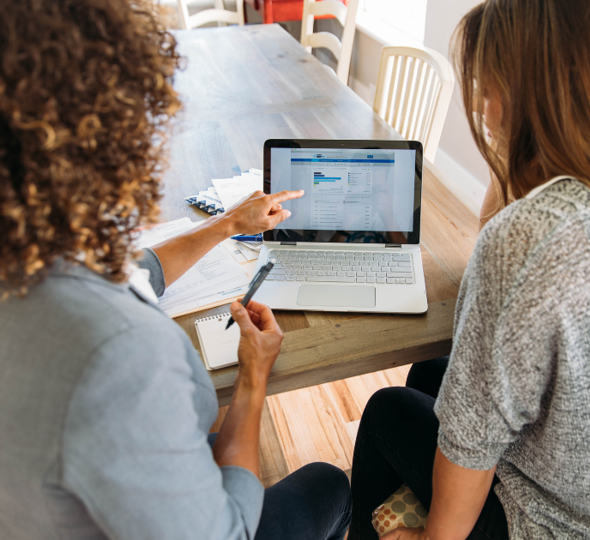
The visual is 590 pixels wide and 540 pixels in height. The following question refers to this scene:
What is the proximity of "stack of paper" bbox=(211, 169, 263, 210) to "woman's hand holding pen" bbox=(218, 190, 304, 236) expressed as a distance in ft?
0.62

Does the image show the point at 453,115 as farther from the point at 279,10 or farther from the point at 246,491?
the point at 246,491

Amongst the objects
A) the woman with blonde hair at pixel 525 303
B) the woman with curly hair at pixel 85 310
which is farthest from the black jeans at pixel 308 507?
the woman with curly hair at pixel 85 310

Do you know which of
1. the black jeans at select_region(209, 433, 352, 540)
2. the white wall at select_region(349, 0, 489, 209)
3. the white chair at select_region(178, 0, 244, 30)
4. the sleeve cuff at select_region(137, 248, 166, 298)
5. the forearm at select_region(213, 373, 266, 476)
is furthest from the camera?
the white chair at select_region(178, 0, 244, 30)

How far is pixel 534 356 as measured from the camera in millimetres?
590

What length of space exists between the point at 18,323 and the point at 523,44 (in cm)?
66

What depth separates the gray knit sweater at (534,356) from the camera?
1.85 ft

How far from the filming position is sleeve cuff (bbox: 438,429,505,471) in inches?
25.9

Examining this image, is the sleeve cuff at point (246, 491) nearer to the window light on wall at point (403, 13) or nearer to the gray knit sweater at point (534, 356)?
the gray knit sweater at point (534, 356)

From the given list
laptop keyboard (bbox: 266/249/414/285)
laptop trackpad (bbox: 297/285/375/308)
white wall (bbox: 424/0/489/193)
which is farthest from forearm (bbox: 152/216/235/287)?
white wall (bbox: 424/0/489/193)

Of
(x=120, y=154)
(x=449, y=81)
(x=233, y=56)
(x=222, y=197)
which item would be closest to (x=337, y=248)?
(x=222, y=197)

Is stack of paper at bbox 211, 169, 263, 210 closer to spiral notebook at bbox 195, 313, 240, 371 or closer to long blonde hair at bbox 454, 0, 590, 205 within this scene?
spiral notebook at bbox 195, 313, 240, 371

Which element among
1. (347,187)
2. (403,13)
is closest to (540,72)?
(347,187)

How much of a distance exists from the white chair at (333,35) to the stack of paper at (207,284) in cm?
162

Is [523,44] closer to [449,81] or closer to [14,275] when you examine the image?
[14,275]
